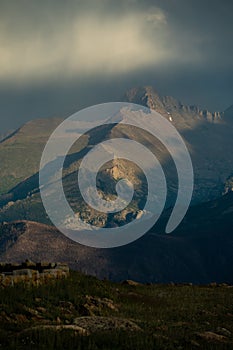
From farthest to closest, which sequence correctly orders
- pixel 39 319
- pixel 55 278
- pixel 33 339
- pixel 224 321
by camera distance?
pixel 55 278 → pixel 224 321 → pixel 39 319 → pixel 33 339

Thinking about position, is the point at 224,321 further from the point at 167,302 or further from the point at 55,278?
the point at 55,278

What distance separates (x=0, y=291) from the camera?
1666 inches

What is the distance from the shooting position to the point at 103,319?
1500 inches

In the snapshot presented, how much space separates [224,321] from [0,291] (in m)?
18.5

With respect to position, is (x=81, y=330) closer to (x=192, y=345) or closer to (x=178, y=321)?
(x=192, y=345)

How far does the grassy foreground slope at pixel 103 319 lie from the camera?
3003cm

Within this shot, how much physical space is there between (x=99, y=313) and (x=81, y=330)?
36.4 ft

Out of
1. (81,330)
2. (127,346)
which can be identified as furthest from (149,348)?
(81,330)

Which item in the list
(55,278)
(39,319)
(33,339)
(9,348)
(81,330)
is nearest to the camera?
(9,348)

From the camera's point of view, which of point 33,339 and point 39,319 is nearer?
point 33,339

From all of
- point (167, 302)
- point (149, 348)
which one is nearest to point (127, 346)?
point (149, 348)

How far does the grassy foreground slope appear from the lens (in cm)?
3003

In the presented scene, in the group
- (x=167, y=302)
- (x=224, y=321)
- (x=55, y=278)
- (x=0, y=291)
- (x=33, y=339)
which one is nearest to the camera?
(x=33, y=339)

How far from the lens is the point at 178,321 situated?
44.2 meters
